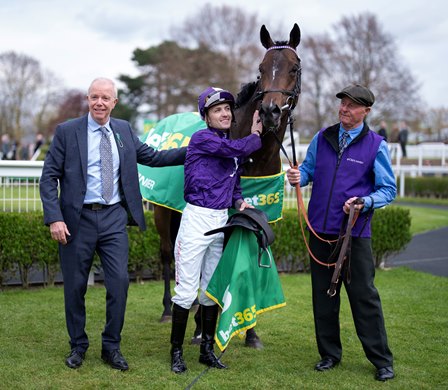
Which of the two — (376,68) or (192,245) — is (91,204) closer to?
(192,245)

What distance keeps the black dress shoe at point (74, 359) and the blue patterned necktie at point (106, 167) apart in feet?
3.64

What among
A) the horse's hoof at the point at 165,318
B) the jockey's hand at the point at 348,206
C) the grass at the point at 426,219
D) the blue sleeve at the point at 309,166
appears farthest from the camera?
the grass at the point at 426,219

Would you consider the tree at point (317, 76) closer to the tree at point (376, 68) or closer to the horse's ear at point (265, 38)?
the tree at point (376, 68)

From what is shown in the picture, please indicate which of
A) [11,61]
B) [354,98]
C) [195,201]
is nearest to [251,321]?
[195,201]

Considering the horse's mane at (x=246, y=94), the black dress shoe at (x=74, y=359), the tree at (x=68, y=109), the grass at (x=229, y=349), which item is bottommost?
the grass at (x=229, y=349)

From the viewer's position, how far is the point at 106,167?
12.6 feet

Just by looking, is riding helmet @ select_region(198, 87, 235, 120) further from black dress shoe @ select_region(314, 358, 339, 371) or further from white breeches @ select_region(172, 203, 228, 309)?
black dress shoe @ select_region(314, 358, 339, 371)

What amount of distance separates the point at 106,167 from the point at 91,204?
28cm

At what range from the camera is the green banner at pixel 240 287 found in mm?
3738

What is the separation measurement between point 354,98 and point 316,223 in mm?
910

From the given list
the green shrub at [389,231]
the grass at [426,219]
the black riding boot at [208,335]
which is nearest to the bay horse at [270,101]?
the black riding boot at [208,335]

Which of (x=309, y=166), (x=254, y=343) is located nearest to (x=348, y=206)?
(x=309, y=166)

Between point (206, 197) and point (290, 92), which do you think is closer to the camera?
point (206, 197)

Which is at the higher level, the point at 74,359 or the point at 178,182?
the point at 178,182
